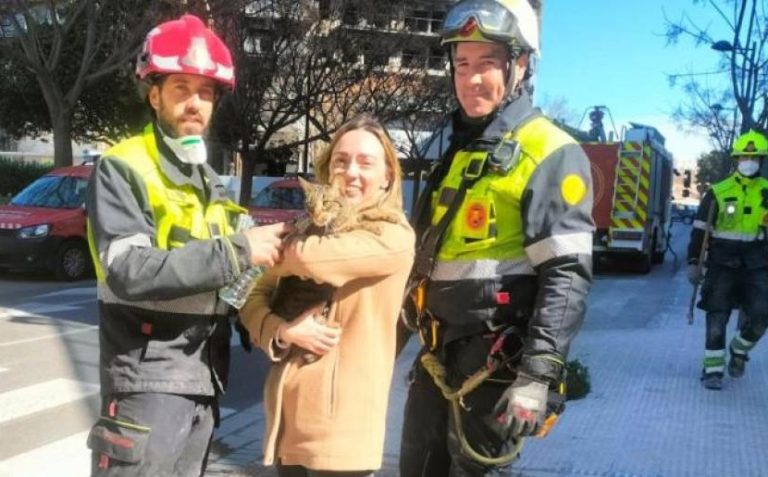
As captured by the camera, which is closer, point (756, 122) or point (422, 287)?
point (422, 287)

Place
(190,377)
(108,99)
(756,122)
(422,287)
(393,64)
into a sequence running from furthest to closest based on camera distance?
(108,99) < (393,64) < (756,122) < (422,287) < (190,377)

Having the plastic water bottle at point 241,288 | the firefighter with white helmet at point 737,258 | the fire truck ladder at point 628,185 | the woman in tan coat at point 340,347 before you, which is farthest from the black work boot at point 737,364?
the fire truck ladder at point 628,185

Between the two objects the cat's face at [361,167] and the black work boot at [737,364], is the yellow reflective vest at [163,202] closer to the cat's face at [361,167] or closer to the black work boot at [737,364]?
the cat's face at [361,167]

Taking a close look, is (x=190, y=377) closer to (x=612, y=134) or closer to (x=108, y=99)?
(x=612, y=134)

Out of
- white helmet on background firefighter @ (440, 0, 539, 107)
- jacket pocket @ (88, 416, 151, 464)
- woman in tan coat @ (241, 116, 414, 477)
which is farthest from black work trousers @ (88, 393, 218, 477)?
white helmet on background firefighter @ (440, 0, 539, 107)

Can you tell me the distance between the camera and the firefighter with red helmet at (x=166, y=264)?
2.19 m

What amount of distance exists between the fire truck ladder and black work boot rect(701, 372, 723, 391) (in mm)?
10211

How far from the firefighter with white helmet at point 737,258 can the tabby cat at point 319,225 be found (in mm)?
4812

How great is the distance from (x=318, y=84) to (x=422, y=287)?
65.1ft

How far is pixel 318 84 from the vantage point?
22.1 meters

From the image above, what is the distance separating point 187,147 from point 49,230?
35.9 feet

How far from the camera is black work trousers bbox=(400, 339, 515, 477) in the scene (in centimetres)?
263

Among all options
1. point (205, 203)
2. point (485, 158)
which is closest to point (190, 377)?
point (205, 203)

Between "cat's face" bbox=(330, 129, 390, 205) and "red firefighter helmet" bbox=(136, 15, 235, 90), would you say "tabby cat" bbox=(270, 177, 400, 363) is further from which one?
"red firefighter helmet" bbox=(136, 15, 235, 90)
